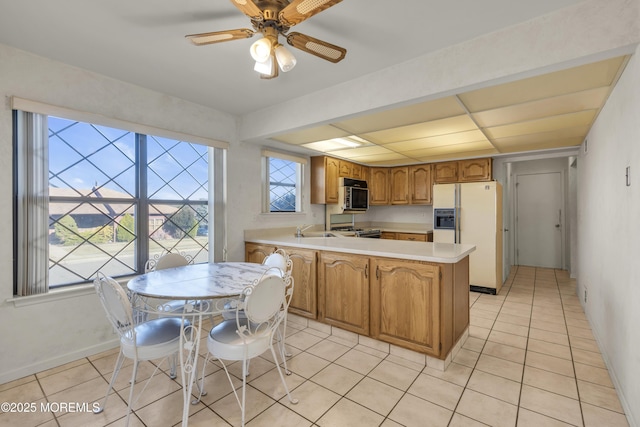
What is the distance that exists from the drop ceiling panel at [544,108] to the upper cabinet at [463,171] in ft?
5.73

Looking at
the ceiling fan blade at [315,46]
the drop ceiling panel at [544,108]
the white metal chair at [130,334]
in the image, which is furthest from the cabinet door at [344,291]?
the drop ceiling panel at [544,108]

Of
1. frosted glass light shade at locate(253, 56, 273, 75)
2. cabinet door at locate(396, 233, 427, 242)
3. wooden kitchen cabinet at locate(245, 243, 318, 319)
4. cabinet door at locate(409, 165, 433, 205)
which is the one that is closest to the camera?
frosted glass light shade at locate(253, 56, 273, 75)

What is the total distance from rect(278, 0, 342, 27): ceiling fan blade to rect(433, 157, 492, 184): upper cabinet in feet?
14.1

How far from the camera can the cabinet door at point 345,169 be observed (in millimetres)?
5047

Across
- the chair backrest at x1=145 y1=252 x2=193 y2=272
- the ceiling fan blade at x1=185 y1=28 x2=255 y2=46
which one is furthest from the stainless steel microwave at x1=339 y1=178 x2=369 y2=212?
the ceiling fan blade at x1=185 y1=28 x2=255 y2=46

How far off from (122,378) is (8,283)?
3.59 ft

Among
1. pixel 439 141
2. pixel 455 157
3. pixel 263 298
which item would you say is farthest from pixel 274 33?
pixel 455 157

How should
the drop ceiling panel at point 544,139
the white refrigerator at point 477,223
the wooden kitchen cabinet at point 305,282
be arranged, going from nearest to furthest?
the wooden kitchen cabinet at point 305,282 → the drop ceiling panel at point 544,139 → the white refrigerator at point 477,223

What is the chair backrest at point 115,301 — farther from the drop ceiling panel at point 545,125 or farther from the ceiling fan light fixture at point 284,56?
the drop ceiling panel at point 545,125

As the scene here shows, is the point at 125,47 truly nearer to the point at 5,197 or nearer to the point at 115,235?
the point at 5,197

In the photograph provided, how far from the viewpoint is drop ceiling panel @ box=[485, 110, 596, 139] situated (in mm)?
2902

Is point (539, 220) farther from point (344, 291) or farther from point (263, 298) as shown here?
point (263, 298)

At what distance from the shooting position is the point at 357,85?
2.59m

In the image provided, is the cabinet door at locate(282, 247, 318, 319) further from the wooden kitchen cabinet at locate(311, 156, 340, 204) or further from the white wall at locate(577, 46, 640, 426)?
the white wall at locate(577, 46, 640, 426)
